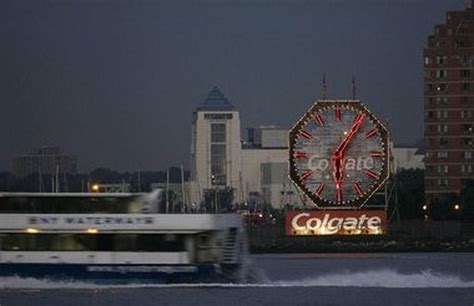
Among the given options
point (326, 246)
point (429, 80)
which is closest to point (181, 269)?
point (326, 246)

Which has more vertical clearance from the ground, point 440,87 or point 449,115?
point 440,87

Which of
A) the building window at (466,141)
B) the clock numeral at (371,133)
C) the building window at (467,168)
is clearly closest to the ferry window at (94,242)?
the clock numeral at (371,133)

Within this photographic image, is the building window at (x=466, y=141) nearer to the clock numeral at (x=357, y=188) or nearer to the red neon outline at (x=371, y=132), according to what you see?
the red neon outline at (x=371, y=132)

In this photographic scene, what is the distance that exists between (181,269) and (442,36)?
354 feet

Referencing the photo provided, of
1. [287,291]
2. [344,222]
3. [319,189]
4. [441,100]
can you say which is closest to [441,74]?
[441,100]

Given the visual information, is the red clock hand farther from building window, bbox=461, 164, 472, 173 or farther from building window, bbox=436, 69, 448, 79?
building window, bbox=461, 164, 472, 173

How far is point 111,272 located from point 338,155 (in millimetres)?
62871

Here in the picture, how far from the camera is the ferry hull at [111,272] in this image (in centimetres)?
7144

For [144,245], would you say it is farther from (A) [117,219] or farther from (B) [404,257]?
(B) [404,257]

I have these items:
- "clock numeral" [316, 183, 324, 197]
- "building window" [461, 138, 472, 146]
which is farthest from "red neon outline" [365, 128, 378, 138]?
"building window" [461, 138, 472, 146]

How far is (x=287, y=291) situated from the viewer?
274ft

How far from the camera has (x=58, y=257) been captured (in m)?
71.4

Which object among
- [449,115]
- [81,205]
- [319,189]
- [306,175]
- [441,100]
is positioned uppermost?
[441,100]

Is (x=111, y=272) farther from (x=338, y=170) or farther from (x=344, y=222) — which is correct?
(x=338, y=170)
